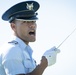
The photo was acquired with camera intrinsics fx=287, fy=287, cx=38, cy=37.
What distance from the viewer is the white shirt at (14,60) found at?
18.2 ft

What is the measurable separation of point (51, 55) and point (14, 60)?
3.05ft

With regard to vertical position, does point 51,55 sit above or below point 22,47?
below

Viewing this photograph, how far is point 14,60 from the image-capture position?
5543 millimetres

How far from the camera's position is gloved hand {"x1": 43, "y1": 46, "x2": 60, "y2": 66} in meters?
6.00

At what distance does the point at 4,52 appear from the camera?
564 centimetres

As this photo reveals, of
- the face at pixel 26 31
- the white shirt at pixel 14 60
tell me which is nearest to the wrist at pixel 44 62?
the white shirt at pixel 14 60

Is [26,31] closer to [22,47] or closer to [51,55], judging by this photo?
[22,47]

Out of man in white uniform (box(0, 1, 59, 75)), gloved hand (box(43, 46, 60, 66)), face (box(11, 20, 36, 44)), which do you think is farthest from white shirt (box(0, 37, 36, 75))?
gloved hand (box(43, 46, 60, 66))

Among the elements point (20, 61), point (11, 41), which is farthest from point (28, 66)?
point (11, 41)

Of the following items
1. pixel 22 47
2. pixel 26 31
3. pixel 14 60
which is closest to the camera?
pixel 14 60

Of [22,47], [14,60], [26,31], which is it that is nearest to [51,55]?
[22,47]

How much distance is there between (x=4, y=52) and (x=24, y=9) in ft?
4.67

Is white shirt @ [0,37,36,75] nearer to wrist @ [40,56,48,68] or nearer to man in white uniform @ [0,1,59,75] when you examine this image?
man in white uniform @ [0,1,59,75]

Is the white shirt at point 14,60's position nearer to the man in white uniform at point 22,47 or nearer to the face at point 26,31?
the man in white uniform at point 22,47
